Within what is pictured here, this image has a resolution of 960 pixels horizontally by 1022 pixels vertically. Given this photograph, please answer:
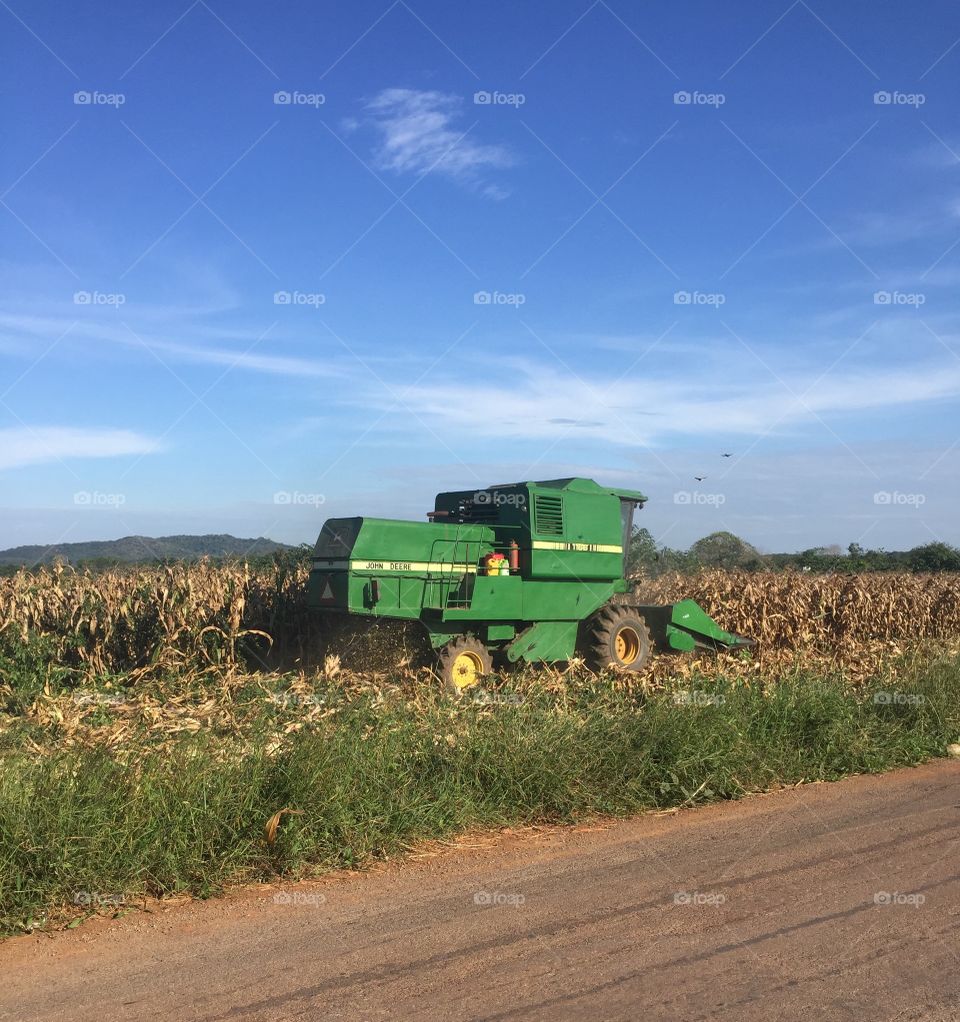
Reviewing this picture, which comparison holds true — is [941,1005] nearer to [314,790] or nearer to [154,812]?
[314,790]

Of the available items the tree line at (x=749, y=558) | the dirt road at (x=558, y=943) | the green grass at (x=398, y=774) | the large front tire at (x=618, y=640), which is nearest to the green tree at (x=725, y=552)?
the tree line at (x=749, y=558)

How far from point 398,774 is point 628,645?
7.40 m

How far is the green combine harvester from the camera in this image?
1173cm

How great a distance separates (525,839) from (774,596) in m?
12.4

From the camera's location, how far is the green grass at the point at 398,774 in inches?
229

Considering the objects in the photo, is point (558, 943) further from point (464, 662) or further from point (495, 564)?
point (495, 564)

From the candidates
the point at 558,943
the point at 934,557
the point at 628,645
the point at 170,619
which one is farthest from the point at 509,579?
the point at 934,557

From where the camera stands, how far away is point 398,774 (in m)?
7.27

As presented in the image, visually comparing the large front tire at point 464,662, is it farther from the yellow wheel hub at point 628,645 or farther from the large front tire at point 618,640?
the yellow wheel hub at point 628,645

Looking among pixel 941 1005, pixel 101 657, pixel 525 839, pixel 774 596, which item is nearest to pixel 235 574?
pixel 101 657

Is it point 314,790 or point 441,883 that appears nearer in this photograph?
point 441,883

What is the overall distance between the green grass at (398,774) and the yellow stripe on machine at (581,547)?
2.46 meters

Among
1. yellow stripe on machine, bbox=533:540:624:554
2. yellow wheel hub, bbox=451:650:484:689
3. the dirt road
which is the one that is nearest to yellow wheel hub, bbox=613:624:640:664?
yellow stripe on machine, bbox=533:540:624:554

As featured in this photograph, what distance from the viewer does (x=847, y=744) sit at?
31.1 ft
